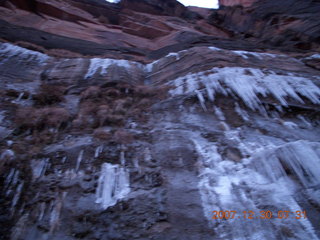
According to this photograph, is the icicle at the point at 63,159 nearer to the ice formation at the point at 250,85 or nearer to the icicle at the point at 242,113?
the ice formation at the point at 250,85

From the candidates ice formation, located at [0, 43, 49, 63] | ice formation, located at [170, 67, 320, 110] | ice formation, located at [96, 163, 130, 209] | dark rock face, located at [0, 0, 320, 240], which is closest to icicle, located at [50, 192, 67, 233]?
dark rock face, located at [0, 0, 320, 240]

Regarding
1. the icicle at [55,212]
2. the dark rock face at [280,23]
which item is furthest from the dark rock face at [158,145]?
the dark rock face at [280,23]

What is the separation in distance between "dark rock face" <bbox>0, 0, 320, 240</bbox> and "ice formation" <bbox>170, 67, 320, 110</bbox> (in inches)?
1.4

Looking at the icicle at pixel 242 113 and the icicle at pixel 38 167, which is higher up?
the icicle at pixel 242 113

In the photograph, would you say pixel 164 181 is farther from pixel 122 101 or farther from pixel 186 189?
pixel 122 101

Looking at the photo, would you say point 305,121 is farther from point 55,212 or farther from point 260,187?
point 55,212

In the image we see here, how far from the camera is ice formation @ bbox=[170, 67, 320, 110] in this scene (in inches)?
225

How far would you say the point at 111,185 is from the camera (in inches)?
152

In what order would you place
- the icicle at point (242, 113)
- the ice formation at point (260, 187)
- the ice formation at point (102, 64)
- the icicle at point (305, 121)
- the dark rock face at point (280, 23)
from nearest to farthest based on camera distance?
the ice formation at point (260, 187) < the icicle at point (305, 121) < the icicle at point (242, 113) < the ice formation at point (102, 64) < the dark rock face at point (280, 23)

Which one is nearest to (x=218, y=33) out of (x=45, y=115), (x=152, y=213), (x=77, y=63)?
(x=77, y=63)

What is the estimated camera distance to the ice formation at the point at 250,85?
5727 mm

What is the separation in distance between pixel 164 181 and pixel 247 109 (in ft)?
9.48

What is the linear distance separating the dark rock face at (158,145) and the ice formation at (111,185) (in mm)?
22

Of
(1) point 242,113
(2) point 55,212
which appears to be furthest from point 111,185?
(1) point 242,113
